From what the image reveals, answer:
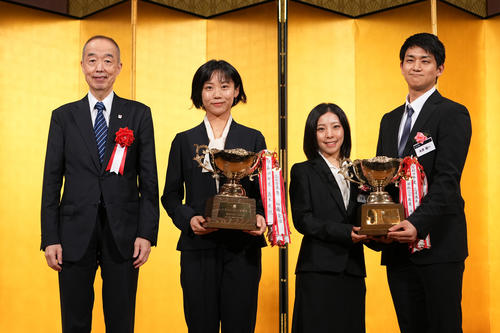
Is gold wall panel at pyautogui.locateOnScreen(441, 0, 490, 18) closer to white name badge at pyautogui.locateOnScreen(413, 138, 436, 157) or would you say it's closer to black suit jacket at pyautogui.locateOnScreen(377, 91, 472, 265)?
black suit jacket at pyautogui.locateOnScreen(377, 91, 472, 265)

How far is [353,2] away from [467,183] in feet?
4.01

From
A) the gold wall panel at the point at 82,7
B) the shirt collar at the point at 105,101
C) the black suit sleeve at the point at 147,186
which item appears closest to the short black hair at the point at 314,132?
the black suit sleeve at the point at 147,186

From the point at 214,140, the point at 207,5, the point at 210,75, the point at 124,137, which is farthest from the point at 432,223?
the point at 207,5

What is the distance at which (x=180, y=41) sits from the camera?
3.42m

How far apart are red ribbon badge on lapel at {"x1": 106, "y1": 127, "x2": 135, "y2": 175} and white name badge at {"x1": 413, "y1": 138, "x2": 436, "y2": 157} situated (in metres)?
1.04

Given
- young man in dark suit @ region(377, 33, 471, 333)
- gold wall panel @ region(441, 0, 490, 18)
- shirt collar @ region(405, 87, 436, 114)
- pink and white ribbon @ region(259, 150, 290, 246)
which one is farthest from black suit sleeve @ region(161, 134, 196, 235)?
gold wall panel @ region(441, 0, 490, 18)

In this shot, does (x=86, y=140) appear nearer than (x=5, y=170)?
Yes

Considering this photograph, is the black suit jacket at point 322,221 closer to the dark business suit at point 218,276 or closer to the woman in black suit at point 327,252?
the woman in black suit at point 327,252

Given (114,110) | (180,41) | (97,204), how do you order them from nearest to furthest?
(97,204) < (114,110) < (180,41)

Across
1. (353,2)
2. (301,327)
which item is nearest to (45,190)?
(301,327)

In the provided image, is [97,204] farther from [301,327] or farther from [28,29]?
[28,29]

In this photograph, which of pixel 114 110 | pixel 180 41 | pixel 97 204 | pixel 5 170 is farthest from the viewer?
pixel 180 41

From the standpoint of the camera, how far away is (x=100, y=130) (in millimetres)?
2182

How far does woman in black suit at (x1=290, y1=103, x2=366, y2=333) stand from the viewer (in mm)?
2219
